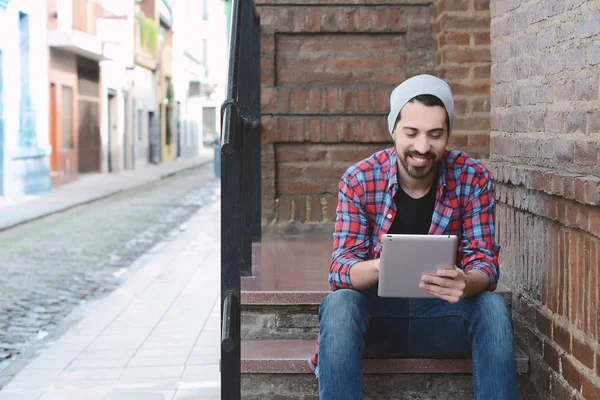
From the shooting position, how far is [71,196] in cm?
1894

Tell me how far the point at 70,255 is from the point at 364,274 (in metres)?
7.47

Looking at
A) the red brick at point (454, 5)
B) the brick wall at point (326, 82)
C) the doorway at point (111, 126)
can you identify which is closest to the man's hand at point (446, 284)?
the red brick at point (454, 5)

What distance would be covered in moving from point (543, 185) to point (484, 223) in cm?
27

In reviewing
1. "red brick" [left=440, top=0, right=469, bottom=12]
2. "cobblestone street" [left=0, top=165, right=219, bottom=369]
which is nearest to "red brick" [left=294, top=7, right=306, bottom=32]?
"red brick" [left=440, top=0, right=469, bottom=12]

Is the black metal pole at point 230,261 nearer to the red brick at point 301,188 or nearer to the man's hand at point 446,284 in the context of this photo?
the man's hand at point 446,284

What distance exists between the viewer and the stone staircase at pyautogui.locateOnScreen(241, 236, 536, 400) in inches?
140

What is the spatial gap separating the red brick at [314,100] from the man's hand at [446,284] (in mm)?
3124

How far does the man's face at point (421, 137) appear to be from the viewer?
3.18 m

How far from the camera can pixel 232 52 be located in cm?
377

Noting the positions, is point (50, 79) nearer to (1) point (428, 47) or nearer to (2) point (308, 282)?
(1) point (428, 47)

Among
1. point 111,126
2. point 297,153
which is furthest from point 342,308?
point 111,126

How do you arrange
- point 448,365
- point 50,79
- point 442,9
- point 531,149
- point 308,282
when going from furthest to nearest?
point 50,79, point 442,9, point 308,282, point 531,149, point 448,365

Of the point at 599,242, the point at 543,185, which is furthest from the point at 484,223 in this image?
the point at 599,242

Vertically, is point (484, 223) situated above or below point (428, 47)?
below
